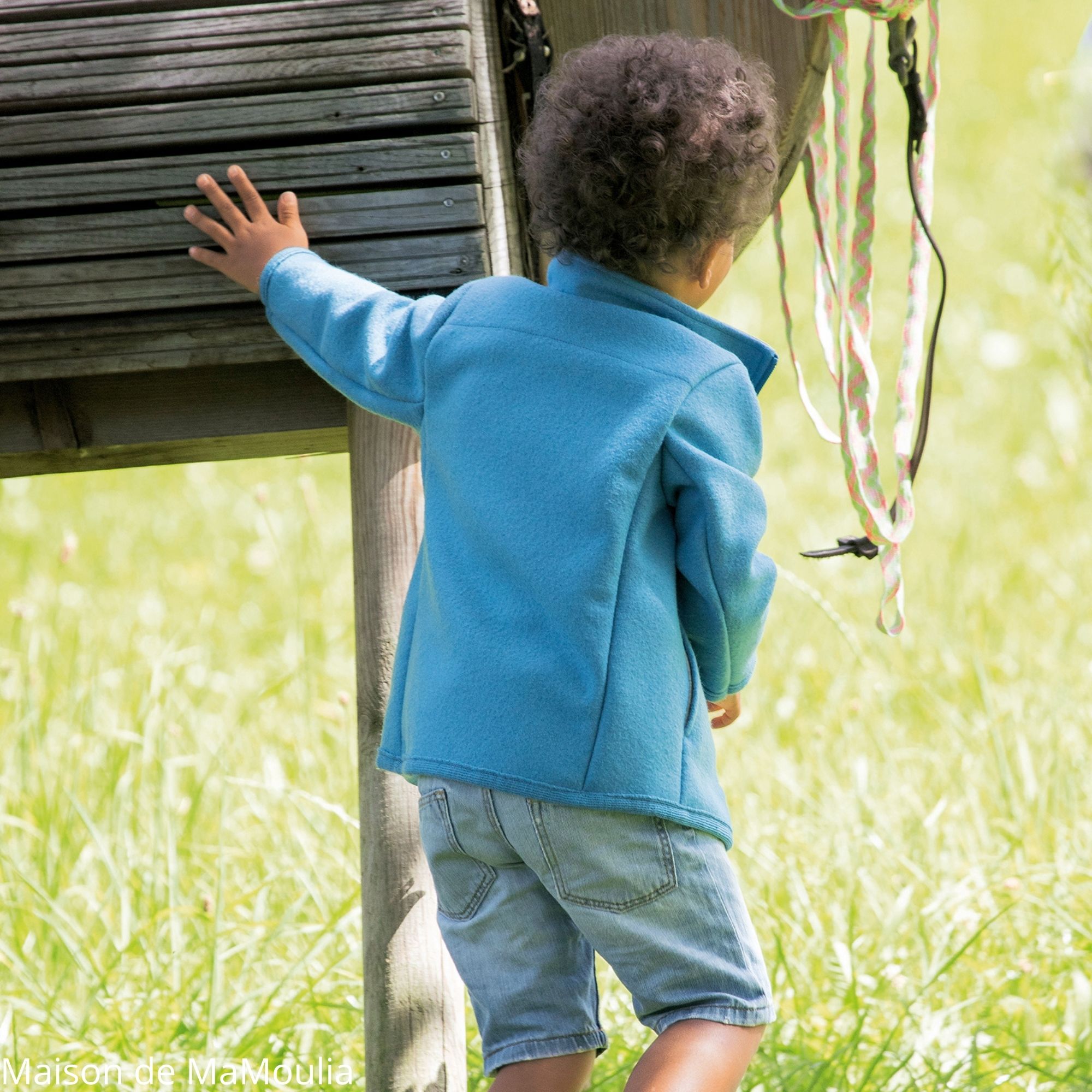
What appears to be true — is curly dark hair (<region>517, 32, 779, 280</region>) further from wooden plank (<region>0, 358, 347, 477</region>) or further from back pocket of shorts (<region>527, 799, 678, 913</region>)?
back pocket of shorts (<region>527, 799, 678, 913</region>)

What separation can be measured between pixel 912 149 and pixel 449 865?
43.0 inches

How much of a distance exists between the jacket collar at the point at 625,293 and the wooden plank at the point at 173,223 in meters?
0.16

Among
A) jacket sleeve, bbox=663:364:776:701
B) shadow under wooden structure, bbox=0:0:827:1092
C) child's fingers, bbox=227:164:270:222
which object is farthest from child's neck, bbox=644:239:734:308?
child's fingers, bbox=227:164:270:222

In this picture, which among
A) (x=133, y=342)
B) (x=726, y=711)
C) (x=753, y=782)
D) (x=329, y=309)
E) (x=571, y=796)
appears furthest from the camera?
(x=753, y=782)

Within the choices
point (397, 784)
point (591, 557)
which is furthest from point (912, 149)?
point (397, 784)

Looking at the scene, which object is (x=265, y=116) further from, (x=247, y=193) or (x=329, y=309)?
(x=329, y=309)

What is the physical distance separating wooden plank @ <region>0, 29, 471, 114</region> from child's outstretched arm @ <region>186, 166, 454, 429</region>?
0.12m

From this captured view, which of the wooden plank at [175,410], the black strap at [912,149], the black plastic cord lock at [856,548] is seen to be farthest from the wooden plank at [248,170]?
the black plastic cord lock at [856,548]

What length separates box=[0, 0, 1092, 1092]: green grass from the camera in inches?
86.9

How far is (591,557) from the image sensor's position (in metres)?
1.44

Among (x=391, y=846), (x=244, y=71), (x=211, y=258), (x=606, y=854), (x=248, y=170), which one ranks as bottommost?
(x=391, y=846)

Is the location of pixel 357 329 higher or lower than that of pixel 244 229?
lower

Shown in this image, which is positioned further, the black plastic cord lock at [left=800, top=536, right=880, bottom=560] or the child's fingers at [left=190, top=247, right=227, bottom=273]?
the black plastic cord lock at [left=800, top=536, right=880, bottom=560]

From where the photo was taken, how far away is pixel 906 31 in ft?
5.40
